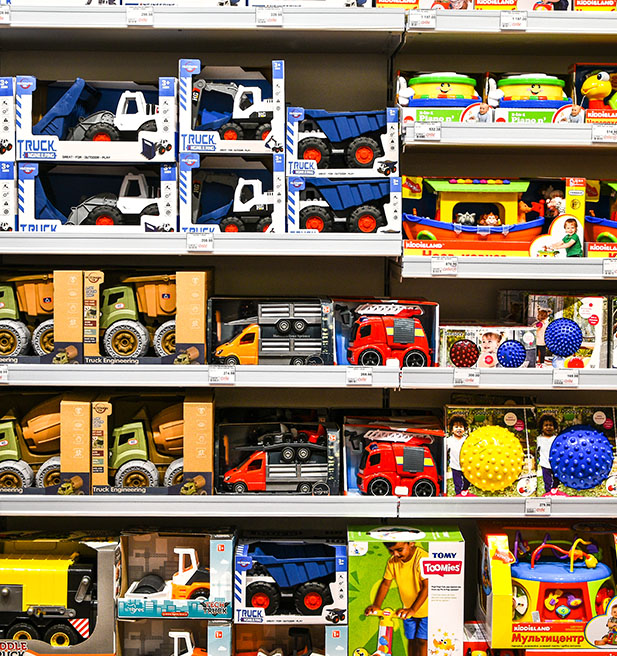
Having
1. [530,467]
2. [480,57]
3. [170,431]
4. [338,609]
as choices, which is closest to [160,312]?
[170,431]

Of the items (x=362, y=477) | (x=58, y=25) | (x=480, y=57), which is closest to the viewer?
(x=58, y=25)

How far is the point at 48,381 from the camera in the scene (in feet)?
7.30

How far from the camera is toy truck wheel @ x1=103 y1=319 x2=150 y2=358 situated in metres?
2.29

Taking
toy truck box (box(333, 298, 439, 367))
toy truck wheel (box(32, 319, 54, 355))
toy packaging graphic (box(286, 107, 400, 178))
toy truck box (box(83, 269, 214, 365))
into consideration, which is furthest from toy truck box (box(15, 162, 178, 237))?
toy truck box (box(333, 298, 439, 367))

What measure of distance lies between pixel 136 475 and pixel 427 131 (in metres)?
1.43

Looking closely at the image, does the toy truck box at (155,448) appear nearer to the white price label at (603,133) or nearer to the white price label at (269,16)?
the white price label at (269,16)

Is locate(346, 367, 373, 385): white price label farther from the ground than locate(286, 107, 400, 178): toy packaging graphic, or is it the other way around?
locate(286, 107, 400, 178): toy packaging graphic

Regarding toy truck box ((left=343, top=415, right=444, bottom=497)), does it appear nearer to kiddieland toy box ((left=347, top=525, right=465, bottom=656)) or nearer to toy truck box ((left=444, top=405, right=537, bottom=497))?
toy truck box ((left=444, top=405, right=537, bottom=497))

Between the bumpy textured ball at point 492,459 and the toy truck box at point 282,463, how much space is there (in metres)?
0.42

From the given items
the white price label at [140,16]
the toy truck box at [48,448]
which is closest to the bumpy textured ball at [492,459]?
the toy truck box at [48,448]

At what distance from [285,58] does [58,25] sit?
2.70 feet

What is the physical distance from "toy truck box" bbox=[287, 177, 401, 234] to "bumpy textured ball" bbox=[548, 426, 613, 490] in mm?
863

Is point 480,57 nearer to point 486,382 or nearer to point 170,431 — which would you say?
point 486,382

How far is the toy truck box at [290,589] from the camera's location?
2234 mm
